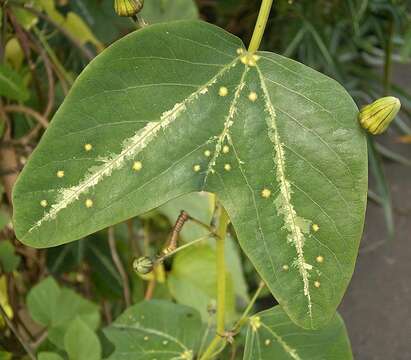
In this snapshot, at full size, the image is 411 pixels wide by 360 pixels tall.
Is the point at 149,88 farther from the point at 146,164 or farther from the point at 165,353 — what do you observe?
the point at 165,353

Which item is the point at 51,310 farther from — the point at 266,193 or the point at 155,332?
the point at 266,193

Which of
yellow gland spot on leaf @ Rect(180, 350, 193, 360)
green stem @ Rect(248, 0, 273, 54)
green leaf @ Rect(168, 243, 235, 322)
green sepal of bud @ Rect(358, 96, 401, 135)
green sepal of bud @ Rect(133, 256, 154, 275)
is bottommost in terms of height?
green leaf @ Rect(168, 243, 235, 322)

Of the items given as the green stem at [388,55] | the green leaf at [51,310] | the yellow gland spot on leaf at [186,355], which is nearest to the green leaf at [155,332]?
the yellow gland spot on leaf at [186,355]

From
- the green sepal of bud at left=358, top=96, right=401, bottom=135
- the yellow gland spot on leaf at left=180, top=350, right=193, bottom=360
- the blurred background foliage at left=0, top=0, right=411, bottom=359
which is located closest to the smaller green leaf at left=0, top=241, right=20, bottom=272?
the blurred background foliage at left=0, top=0, right=411, bottom=359

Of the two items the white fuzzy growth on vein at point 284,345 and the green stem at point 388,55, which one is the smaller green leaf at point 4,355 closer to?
the white fuzzy growth on vein at point 284,345

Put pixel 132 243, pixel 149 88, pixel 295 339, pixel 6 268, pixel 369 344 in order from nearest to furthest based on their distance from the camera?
pixel 149 88, pixel 295 339, pixel 6 268, pixel 132 243, pixel 369 344

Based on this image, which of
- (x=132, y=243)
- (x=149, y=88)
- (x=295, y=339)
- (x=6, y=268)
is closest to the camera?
(x=149, y=88)

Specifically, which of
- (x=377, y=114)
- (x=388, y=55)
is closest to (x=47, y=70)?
→ (x=377, y=114)

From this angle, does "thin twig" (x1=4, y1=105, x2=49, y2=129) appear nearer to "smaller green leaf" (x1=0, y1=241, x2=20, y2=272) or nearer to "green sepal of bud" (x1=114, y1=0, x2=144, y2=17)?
"smaller green leaf" (x1=0, y1=241, x2=20, y2=272)

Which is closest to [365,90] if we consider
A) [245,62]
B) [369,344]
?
[369,344]

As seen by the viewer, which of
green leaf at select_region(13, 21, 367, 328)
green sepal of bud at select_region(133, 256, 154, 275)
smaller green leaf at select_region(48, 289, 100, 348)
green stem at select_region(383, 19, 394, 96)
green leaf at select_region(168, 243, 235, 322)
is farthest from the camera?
green stem at select_region(383, 19, 394, 96)
